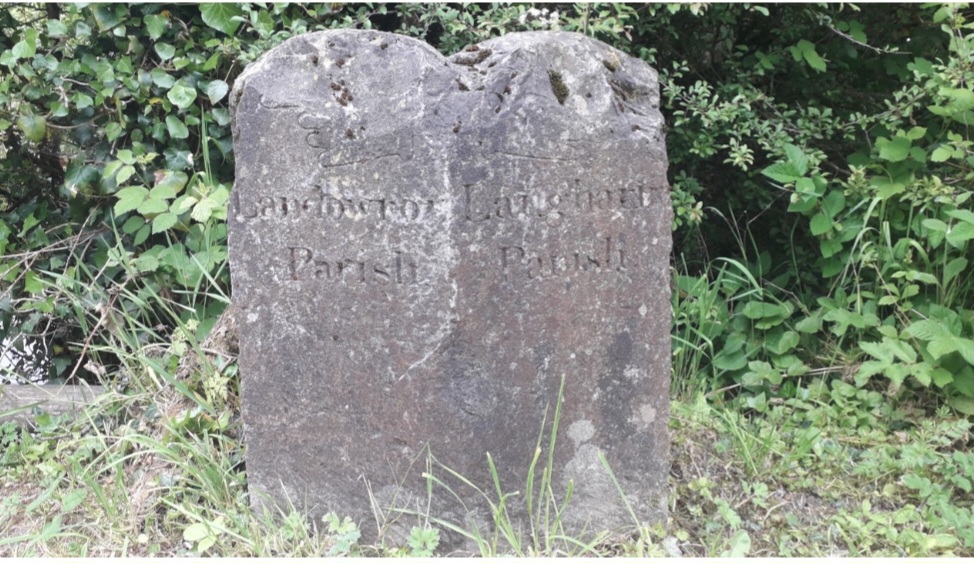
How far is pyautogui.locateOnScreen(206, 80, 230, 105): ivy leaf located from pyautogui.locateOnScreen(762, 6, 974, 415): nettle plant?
2.02m

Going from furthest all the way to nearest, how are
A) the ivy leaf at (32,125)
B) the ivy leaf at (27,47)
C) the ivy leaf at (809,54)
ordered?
the ivy leaf at (809,54)
the ivy leaf at (32,125)
the ivy leaf at (27,47)

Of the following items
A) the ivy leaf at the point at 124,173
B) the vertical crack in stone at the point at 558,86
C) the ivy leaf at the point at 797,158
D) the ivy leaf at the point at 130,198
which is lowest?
the ivy leaf at the point at 130,198

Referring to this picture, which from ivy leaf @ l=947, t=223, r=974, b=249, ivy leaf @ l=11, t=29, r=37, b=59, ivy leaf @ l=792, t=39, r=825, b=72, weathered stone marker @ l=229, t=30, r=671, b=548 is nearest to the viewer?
weathered stone marker @ l=229, t=30, r=671, b=548

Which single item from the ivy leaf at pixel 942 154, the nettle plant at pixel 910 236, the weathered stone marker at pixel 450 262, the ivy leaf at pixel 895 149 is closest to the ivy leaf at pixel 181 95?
the weathered stone marker at pixel 450 262

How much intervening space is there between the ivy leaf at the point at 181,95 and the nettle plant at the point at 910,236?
2152mm

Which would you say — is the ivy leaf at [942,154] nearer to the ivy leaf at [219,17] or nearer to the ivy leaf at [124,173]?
the ivy leaf at [219,17]

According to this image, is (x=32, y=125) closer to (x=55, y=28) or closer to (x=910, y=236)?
(x=55, y=28)

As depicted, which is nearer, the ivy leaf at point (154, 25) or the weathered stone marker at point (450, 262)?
the weathered stone marker at point (450, 262)

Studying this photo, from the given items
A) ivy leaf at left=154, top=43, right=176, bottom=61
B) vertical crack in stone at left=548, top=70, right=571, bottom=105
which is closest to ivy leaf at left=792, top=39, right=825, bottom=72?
vertical crack in stone at left=548, top=70, right=571, bottom=105

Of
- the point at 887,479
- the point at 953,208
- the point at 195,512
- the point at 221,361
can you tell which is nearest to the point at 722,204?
the point at 953,208

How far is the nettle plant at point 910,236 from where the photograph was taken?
2902 millimetres

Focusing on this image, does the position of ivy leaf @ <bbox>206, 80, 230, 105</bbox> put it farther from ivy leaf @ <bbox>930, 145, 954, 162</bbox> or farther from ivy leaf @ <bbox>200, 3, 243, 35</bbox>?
ivy leaf @ <bbox>930, 145, 954, 162</bbox>

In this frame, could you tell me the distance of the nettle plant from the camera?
9.52 ft

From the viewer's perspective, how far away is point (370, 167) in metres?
2.18
